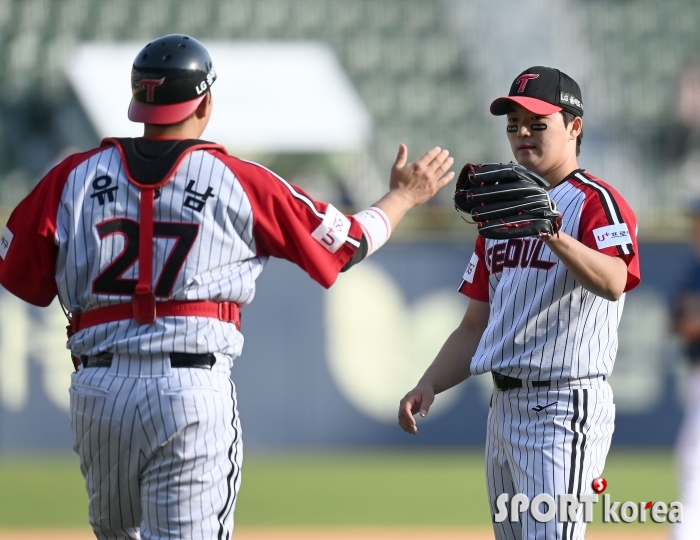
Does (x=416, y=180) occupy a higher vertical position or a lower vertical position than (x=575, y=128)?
lower

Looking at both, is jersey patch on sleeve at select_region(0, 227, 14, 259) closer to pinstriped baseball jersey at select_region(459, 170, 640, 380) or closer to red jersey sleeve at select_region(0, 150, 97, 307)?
red jersey sleeve at select_region(0, 150, 97, 307)

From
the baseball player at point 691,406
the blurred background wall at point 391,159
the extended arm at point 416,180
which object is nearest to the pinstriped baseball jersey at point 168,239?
the extended arm at point 416,180

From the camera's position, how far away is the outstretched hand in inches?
150

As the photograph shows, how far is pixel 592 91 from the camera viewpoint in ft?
47.2

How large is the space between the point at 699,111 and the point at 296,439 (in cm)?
702

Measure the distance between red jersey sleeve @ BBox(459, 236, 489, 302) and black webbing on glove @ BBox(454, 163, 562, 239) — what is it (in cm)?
71

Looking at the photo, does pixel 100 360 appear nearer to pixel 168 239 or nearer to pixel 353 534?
pixel 168 239

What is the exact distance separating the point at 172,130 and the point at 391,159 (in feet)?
33.6

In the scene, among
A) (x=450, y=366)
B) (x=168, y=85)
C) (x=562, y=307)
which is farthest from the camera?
(x=450, y=366)

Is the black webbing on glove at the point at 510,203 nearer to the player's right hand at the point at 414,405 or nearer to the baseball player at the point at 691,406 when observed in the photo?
the player's right hand at the point at 414,405

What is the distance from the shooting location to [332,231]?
3471 millimetres

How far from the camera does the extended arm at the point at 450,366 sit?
395 centimetres

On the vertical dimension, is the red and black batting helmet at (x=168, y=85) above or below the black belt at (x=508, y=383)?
above
